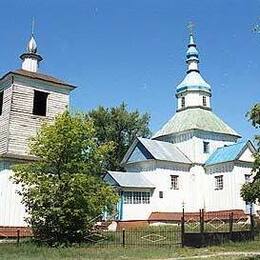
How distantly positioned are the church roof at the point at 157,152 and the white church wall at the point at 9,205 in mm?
14686

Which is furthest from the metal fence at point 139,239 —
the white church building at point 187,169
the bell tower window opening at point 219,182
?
the bell tower window opening at point 219,182

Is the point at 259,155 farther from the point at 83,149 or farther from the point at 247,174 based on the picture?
the point at 247,174

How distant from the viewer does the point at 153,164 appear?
3688 centimetres

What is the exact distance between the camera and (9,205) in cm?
2428

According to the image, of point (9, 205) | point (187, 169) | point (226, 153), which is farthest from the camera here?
point (187, 169)

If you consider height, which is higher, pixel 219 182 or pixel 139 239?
pixel 219 182

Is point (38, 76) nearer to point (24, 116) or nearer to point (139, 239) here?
point (24, 116)

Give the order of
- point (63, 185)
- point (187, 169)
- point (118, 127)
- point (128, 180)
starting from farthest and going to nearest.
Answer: point (118, 127) < point (187, 169) < point (128, 180) < point (63, 185)

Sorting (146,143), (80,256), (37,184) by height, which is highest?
(146,143)

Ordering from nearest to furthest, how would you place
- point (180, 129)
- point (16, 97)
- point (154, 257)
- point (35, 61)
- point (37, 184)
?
point (154, 257), point (37, 184), point (16, 97), point (35, 61), point (180, 129)

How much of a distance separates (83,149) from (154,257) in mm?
7424

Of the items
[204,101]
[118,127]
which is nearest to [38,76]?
[204,101]

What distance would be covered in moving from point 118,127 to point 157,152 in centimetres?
1701

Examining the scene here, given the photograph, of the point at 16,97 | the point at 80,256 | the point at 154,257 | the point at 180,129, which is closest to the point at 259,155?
the point at 154,257
